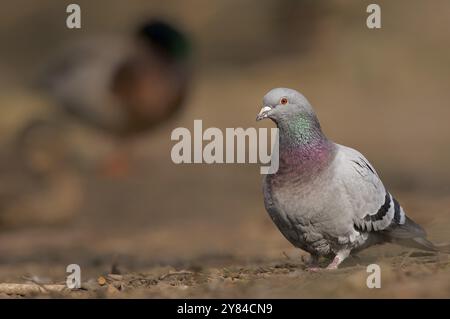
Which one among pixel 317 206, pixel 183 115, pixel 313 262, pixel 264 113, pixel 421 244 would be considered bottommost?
Answer: pixel 313 262

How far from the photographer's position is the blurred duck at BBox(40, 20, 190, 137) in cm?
1218

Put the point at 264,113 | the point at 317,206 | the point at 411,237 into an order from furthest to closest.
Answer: the point at 411,237 → the point at 264,113 → the point at 317,206

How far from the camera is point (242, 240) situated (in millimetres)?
8938

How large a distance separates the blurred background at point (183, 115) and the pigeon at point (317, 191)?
0.64 meters

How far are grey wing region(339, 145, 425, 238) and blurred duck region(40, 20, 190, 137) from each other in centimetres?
725

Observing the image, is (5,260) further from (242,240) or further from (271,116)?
(271,116)

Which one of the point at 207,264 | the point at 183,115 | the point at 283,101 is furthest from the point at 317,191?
the point at 183,115

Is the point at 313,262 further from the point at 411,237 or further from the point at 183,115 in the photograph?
the point at 183,115

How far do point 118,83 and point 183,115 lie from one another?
2.78m

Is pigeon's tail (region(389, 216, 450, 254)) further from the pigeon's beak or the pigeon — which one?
the pigeon's beak

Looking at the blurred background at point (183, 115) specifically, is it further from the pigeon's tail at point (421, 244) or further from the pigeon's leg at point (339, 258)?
the pigeon's leg at point (339, 258)

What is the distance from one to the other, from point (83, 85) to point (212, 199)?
8.56 ft

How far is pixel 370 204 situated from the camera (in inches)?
204

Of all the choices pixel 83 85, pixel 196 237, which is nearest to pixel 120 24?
pixel 83 85
